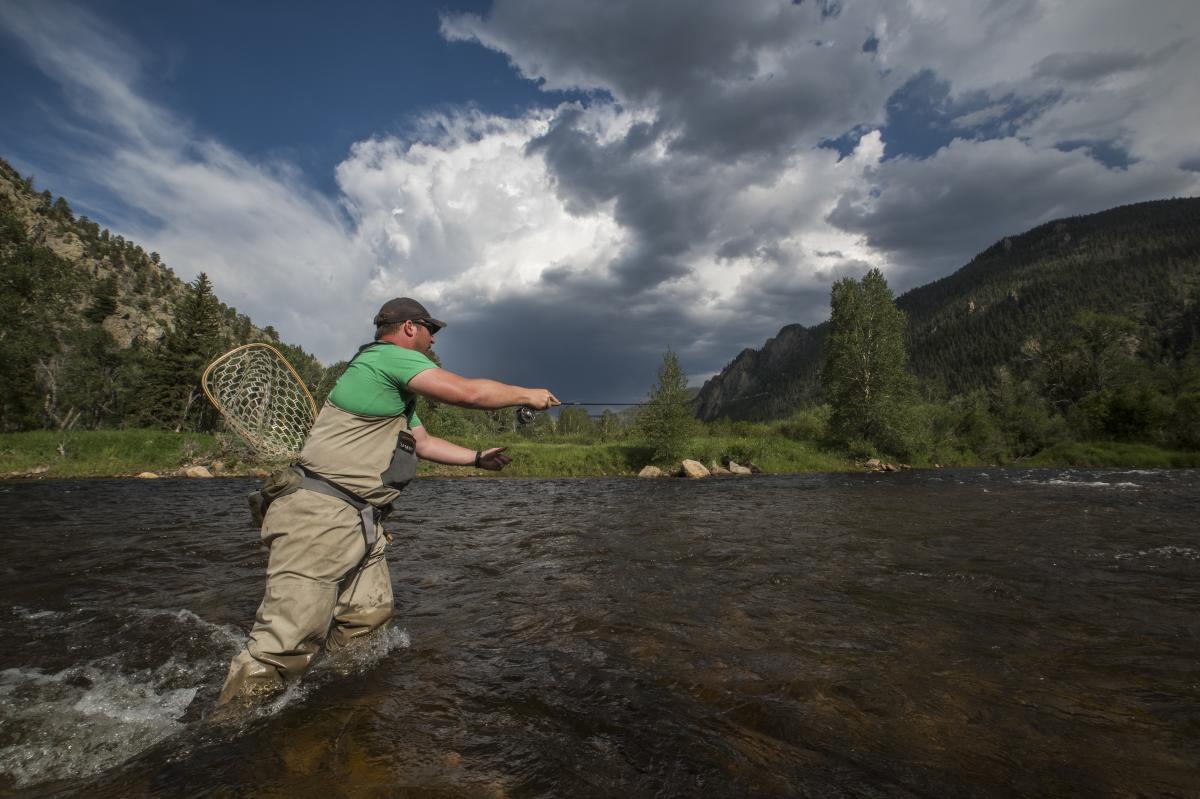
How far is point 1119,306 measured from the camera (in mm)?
138500

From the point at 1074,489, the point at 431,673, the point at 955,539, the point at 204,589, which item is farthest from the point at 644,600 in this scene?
the point at 1074,489

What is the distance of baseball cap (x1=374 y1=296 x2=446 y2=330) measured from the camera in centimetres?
431

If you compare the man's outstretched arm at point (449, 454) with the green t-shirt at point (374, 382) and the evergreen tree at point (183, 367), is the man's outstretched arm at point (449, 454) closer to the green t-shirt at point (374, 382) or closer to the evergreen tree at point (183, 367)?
the green t-shirt at point (374, 382)

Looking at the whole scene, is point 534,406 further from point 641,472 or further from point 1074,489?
point 641,472

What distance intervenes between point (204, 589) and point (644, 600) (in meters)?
6.21

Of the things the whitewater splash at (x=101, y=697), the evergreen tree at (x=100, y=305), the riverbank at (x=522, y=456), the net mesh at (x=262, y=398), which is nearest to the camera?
the whitewater splash at (x=101, y=697)

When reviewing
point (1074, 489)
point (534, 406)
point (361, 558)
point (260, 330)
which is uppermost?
point (260, 330)

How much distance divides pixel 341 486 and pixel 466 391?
4.35 ft

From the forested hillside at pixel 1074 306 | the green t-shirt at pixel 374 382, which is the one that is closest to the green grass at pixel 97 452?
the green t-shirt at pixel 374 382

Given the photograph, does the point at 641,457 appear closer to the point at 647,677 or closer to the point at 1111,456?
the point at 647,677

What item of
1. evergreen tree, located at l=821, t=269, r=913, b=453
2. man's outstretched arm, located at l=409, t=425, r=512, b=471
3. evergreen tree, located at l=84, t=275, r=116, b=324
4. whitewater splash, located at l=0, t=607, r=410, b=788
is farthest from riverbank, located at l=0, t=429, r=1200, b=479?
evergreen tree, located at l=84, t=275, r=116, b=324

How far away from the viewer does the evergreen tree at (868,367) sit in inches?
1816

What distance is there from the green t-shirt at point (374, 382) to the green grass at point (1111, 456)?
185 feet

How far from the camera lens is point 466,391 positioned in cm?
373
